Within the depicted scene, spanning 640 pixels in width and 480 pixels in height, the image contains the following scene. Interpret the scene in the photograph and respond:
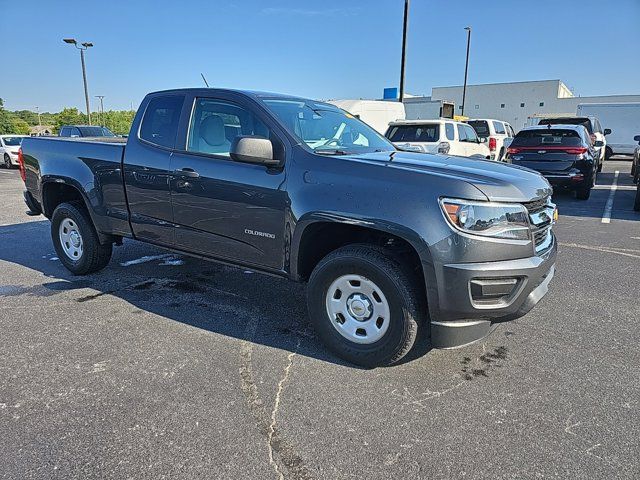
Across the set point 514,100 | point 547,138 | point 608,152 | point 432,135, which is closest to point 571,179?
point 547,138

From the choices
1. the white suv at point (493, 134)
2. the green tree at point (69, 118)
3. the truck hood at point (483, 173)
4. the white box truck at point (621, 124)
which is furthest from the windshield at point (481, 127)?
the green tree at point (69, 118)

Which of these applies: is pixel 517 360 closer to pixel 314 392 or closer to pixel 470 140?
pixel 314 392

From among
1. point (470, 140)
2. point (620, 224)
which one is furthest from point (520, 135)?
point (620, 224)

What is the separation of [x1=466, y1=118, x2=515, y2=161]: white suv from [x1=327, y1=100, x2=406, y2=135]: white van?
3.39 metres

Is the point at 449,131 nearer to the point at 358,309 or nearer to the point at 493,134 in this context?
the point at 493,134

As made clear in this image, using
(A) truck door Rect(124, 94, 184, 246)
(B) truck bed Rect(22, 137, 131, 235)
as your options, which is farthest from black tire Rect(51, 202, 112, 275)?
(A) truck door Rect(124, 94, 184, 246)

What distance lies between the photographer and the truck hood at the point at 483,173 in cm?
279

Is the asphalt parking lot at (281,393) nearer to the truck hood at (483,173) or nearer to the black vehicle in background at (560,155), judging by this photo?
the truck hood at (483,173)

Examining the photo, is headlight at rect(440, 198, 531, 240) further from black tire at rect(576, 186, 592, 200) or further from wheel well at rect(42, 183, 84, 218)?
black tire at rect(576, 186, 592, 200)

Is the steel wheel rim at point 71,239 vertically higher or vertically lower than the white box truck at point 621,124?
lower

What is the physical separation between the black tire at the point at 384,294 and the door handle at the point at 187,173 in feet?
4.40

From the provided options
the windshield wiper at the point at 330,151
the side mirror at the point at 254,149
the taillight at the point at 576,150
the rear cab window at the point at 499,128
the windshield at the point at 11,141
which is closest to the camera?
the side mirror at the point at 254,149

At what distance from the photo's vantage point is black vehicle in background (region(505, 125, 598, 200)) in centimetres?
1014

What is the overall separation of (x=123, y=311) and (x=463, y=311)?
2.94 m
